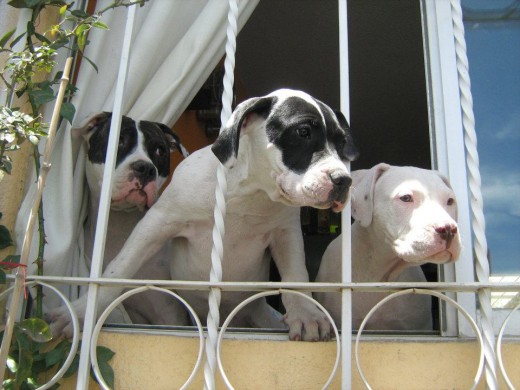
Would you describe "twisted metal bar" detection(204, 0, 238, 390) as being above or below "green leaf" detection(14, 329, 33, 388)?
above

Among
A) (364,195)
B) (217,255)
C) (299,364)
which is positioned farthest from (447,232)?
(217,255)

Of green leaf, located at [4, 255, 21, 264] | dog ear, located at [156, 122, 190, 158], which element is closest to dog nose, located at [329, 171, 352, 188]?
green leaf, located at [4, 255, 21, 264]

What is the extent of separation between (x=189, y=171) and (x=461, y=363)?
47.8 inches

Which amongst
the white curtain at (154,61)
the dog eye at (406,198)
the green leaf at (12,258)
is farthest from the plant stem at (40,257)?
the dog eye at (406,198)

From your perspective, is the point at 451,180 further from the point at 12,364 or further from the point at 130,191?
the point at 12,364

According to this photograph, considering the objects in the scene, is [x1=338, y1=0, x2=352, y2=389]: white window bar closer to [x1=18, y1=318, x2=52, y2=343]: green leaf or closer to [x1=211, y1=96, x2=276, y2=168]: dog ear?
[x1=211, y1=96, x2=276, y2=168]: dog ear

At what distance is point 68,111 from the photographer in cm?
231

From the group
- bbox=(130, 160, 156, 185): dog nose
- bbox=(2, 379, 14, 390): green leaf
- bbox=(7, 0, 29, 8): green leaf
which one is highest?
bbox=(7, 0, 29, 8): green leaf

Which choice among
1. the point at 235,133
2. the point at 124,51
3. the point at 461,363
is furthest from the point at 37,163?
the point at 461,363

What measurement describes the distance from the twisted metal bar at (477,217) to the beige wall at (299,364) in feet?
0.54

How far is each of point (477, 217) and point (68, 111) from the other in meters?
1.47

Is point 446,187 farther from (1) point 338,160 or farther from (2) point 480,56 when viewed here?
(2) point 480,56

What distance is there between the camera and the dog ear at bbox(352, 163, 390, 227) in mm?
2402

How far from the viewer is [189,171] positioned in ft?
8.07
